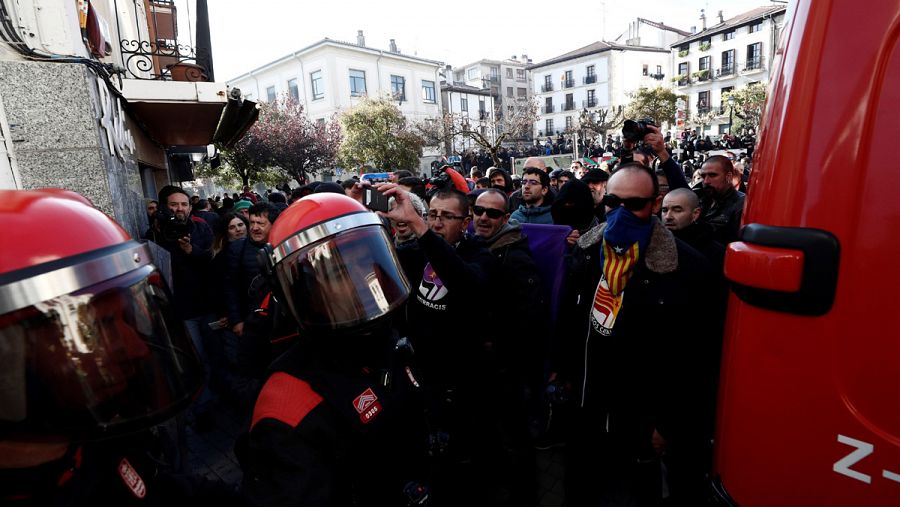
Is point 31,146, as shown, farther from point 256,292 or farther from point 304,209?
point 304,209

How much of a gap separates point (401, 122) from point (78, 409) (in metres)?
27.4

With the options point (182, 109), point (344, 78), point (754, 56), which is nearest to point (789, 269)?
point (182, 109)

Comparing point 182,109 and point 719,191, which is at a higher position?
point 182,109

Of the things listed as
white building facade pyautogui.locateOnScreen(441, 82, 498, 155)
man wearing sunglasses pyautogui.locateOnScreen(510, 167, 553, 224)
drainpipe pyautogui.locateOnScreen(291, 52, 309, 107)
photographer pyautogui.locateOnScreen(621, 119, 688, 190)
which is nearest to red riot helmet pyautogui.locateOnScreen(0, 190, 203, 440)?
photographer pyautogui.locateOnScreen(621, 119, 688, 190)

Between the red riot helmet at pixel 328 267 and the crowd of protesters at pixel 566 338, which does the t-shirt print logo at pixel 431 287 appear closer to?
the crowd of protesters at pixel 566 338

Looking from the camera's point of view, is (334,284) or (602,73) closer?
(334,284)

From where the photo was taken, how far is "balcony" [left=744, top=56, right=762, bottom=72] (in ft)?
128

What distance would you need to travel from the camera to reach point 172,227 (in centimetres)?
392

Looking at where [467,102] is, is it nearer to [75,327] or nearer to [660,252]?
[660,252]

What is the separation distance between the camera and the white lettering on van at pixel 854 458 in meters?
1.13

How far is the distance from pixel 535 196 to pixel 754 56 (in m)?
46.2

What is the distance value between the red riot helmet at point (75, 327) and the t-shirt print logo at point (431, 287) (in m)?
1.62

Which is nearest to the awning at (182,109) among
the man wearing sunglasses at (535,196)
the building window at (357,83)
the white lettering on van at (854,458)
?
the man wearing sunglasses at (535,196)

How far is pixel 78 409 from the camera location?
0.95m
